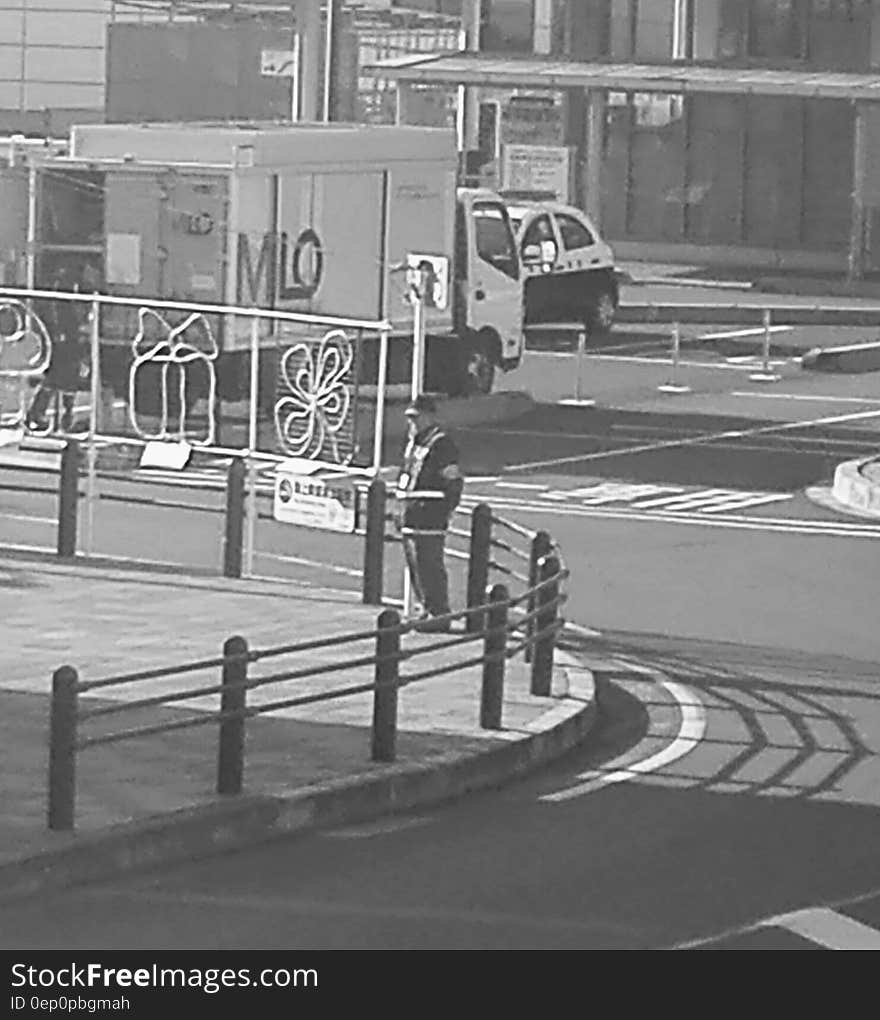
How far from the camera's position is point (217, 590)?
62.3ft

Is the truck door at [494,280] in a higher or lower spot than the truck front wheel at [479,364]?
higher

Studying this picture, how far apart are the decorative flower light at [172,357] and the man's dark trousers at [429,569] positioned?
382cm

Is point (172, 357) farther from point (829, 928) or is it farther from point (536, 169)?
point (536, 169)

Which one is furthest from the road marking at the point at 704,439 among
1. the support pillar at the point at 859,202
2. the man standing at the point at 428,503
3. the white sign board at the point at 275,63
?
the white sign board at the point at 275,63

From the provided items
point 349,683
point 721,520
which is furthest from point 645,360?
point 349,683

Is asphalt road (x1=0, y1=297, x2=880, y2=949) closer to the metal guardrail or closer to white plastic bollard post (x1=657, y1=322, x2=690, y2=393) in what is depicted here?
the metal guardrail

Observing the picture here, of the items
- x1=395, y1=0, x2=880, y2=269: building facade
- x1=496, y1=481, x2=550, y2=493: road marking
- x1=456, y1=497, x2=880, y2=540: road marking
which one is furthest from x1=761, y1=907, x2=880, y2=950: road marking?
x1=395, y1=0, x2=880, y2=269: building facade

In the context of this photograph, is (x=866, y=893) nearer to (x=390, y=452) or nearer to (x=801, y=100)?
(x=390, y=452)

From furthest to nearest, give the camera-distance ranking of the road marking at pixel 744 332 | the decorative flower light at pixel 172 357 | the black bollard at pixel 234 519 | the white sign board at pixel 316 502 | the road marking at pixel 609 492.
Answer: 1. the road marking at pixel 744 332
2. the road marking at pixel 609 492
3. the decorative flower light at pixel 172 357
4. the black bollard at pixel 234 519
5. the white sign board at pixel 316 502

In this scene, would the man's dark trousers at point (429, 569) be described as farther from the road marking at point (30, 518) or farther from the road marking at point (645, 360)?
the road marking at point (645, 360)

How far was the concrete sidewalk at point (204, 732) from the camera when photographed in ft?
38.7

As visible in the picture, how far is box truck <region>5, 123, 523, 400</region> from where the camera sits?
1099 inches

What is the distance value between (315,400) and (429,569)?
333 centimetres

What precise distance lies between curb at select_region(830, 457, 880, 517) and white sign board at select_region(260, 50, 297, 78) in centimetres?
4563
